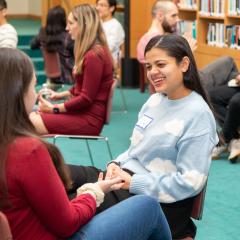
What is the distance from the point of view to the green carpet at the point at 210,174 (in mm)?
3541

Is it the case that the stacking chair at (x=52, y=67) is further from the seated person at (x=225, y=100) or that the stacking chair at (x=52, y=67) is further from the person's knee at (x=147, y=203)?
the person's knee at (x=147, y=203)

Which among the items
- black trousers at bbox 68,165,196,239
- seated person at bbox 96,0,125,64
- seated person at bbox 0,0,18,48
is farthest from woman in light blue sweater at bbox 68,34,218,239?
seated person at bbox 96,0,125,64

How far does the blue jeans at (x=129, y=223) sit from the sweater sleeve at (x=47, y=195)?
90mm

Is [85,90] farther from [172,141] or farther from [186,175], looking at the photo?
[186,175]

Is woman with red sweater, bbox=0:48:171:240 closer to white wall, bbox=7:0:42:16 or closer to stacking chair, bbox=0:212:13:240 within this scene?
stacking chair, bbox=0:212:13:240

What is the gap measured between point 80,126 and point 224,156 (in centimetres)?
162

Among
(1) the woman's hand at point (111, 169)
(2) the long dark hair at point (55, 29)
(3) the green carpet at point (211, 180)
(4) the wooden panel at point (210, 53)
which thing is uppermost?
(1) the woman's hand at point (111, 169)

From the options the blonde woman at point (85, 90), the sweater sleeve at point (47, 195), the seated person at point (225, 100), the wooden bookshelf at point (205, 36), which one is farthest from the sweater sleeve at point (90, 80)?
the wooden bookshelf at point (205, 36)

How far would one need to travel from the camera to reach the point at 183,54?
2439mm

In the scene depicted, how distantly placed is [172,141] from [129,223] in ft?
1.48

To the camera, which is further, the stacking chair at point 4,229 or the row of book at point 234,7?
the row of book at point 234,7

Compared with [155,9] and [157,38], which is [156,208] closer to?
[157,38]

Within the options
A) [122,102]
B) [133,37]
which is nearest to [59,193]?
[122,102]

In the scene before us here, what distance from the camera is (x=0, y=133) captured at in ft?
5.76
